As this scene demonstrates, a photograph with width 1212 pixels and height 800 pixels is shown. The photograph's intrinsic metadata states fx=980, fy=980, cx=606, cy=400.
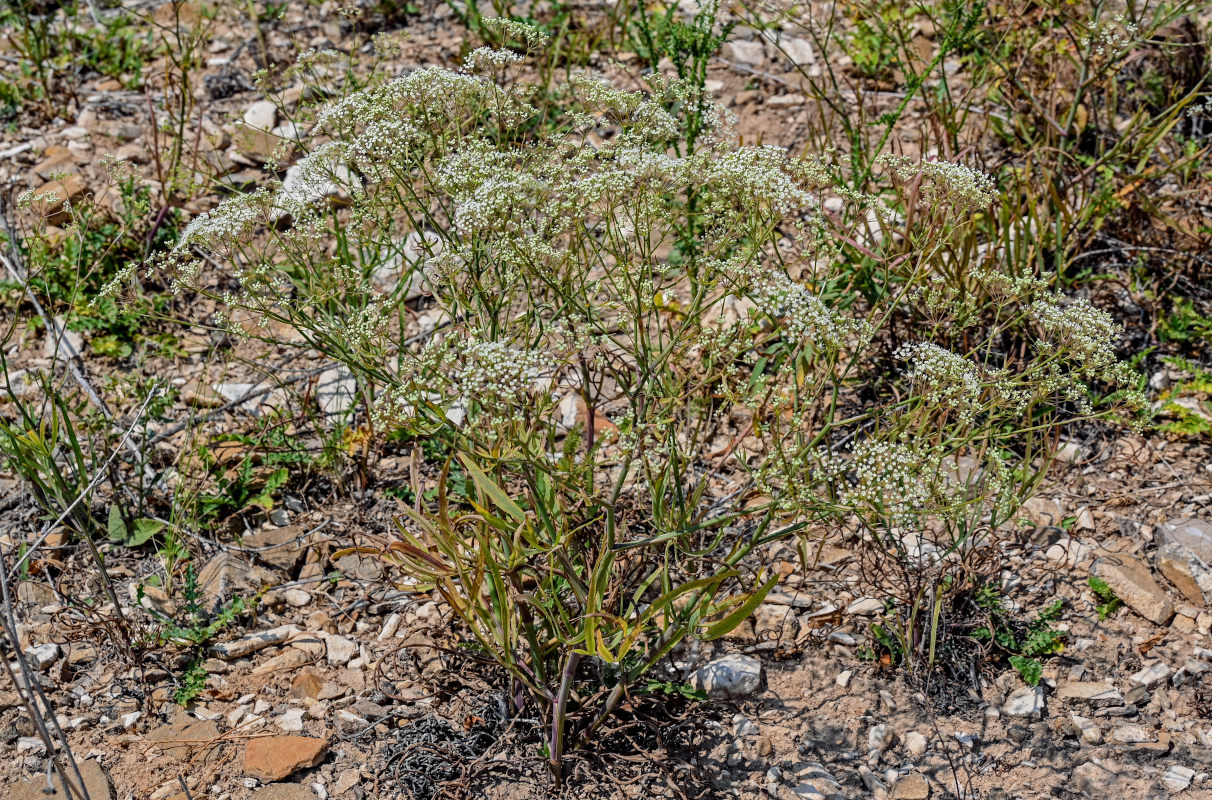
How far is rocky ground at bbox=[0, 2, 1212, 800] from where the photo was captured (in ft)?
8.94

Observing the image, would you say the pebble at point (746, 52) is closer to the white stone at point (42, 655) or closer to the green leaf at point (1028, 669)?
the green leaf at point (1028, 669)

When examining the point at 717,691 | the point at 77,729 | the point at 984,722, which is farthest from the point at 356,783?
the point at 984,722

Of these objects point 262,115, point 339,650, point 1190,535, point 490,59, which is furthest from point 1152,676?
point 262,115

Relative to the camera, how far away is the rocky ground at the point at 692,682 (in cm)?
272

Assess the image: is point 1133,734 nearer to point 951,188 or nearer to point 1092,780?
point 1092,780

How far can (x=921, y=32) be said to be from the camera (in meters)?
5.25

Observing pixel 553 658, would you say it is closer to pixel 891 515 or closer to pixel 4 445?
pixel 891 515

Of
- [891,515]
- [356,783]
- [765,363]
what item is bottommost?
[356,783]

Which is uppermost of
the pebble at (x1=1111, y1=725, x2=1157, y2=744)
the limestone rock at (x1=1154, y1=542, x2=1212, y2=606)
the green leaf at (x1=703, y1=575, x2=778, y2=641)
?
the green leaf at (x1=703, y1=575, x2=778, y2=641)

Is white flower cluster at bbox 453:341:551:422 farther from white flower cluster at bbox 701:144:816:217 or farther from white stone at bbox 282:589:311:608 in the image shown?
white stone at bbox 282:589:311:608

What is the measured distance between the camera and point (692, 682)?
2973mm

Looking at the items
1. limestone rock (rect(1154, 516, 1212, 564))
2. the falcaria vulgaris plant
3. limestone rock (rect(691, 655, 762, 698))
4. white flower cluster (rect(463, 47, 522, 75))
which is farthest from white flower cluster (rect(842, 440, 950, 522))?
limestone rock (rect(1154, 516, 1212, 564))

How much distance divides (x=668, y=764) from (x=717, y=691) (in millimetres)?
314

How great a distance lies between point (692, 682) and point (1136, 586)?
1507 millimetres
